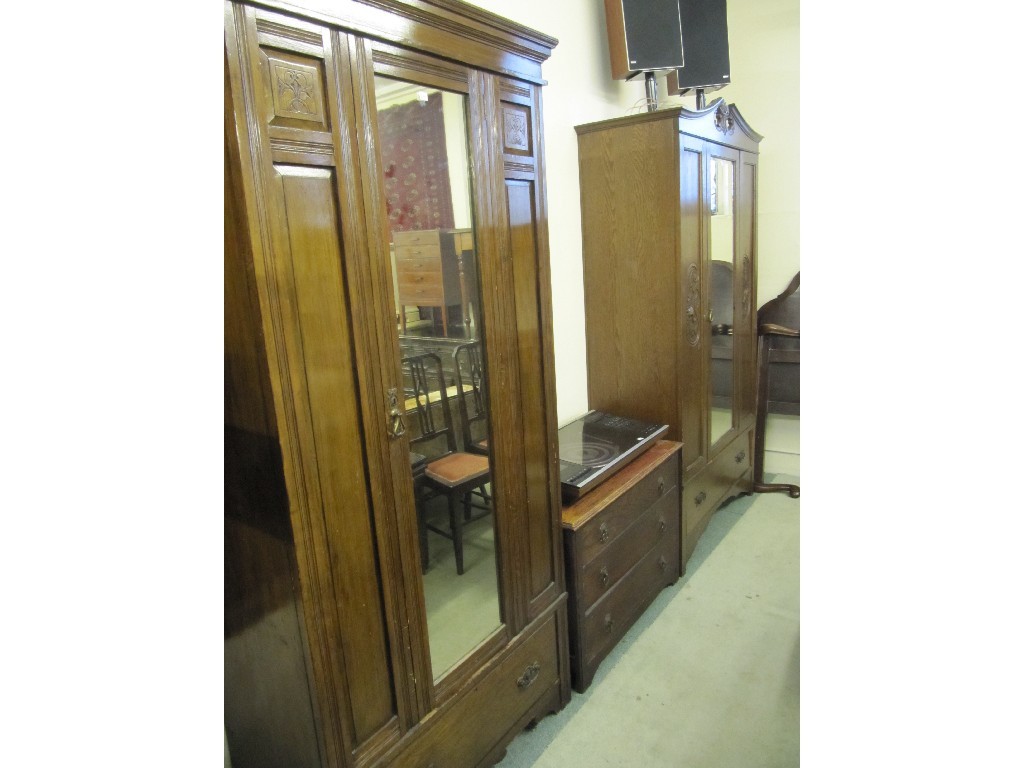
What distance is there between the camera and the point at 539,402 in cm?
156

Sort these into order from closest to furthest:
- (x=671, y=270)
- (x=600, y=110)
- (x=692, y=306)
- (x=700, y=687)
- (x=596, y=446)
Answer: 1. (x=700, y=687)
2. (x=596, y=446)
3. (x=671, y=270)
4. (x=692, y=306)
5. (x=600, y=110)

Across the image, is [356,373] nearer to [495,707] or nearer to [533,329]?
[533,329]

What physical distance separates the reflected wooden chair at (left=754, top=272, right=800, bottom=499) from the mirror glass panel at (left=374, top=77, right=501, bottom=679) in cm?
219

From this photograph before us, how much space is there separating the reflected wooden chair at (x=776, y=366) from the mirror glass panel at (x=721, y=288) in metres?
0.35

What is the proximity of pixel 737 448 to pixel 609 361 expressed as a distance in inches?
38.7

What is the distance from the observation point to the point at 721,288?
273 cm

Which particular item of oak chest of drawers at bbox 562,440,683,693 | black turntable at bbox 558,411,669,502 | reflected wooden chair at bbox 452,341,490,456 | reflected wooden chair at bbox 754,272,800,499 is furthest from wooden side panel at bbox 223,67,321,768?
reflected wooden chair at bbox 754,272,800,499

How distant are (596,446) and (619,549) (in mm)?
381

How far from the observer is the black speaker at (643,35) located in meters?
2.36

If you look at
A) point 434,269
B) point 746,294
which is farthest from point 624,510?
point 746,294

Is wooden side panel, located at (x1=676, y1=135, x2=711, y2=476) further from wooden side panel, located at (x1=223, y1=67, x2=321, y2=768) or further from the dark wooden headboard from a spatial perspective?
wooden side panel, located at (x1=223, y1=67, x2=321, y2=768)
